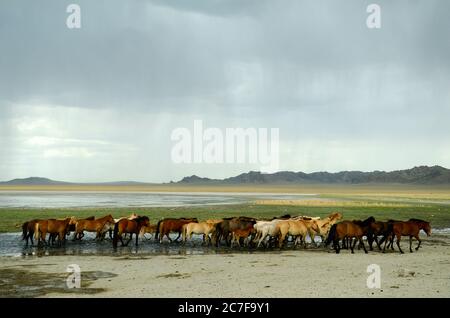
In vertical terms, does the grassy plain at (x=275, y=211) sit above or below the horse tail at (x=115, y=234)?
below

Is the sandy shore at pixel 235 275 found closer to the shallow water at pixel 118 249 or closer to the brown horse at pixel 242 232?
the shallow water at pixel 118 249

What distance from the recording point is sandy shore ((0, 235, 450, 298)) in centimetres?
966

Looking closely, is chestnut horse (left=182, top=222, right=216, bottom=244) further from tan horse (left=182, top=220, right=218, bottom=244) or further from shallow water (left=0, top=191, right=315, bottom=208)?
shallow water (left=0, top=191, right=315, bottom=208)

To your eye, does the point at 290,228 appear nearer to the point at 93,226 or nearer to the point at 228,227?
the point at 228,227

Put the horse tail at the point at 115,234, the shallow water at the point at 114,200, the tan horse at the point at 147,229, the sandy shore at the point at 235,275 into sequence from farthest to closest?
the shallow water at the point at 114,200
the tan horse at the point at 147,229
the horse tail at the point at 115,234
the sandy shore at the point at 235,275

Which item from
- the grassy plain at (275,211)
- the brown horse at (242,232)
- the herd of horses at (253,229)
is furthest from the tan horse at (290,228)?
the grassy plain at (275,211)

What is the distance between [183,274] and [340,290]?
390cm

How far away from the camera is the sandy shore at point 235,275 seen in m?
9.66

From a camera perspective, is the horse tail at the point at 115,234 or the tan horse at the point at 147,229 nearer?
the horse tail at the point at 115,234

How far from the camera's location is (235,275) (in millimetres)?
11500

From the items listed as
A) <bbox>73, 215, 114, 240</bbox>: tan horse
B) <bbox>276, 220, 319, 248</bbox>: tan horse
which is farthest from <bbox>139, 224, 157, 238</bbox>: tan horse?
<bbox>276, 220, 319, 248</bbox>: tan horse

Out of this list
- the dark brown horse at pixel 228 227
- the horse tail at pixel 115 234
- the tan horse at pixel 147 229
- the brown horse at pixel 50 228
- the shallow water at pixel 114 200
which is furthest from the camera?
the shallow water at pixel 114 200

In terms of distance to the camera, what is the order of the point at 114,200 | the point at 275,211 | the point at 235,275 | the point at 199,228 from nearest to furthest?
the point at 235,275
the point at 199,228
the point at 275,211
the point at 114,200

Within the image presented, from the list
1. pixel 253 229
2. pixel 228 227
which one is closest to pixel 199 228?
pixel 228 227
